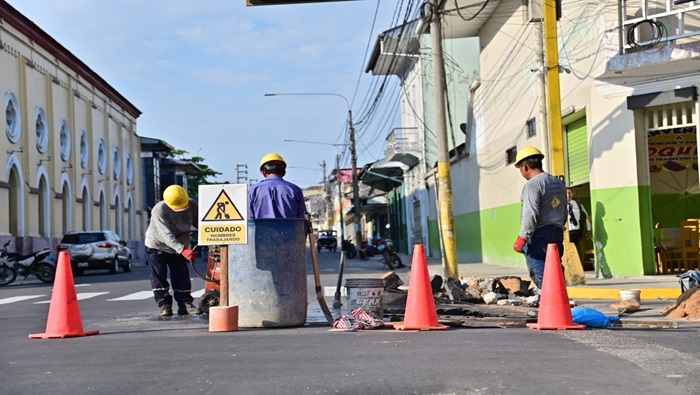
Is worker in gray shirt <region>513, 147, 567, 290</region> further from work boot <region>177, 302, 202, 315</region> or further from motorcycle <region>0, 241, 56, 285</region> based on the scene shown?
motorcycle <region>0, 241, 56, 285</region>

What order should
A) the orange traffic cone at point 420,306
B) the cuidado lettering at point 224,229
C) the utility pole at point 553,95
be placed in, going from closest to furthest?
1. the orange traffic cone at point 420,306
2. the cuidado lettering at point 224,229
3. the utility pole at point 553,95

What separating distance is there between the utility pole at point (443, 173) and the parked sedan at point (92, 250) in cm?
1632

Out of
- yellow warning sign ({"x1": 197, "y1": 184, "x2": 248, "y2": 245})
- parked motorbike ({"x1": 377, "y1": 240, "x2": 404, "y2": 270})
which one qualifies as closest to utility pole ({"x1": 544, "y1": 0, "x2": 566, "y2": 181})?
yellow warning sign ({"x1": 197, "y1": 184, "x2": 248, "y2": 245})

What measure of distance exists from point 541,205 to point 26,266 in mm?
19131

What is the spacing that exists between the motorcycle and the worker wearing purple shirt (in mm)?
17464

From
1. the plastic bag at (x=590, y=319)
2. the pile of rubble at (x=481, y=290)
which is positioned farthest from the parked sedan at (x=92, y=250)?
the plastic bag at (x=590, y=319)

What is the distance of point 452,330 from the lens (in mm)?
8750

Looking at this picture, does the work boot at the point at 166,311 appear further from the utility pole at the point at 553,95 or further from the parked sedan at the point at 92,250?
the parked sedan at the point at 92,250

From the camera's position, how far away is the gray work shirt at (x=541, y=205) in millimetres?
9867

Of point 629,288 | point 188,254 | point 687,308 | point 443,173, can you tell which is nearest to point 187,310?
point 188,254

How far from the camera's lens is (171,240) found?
10.6m

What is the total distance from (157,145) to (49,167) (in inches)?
1034

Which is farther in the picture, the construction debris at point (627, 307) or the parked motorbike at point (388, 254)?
the parked motorbike at point (388, 254)

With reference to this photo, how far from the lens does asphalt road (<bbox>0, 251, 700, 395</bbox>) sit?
5.74m
